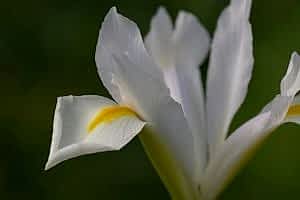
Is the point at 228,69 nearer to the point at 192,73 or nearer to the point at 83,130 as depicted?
the point at 192,73

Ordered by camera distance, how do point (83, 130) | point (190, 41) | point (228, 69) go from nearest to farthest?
point (83, 130)
point (228, 69)
point (190, 41)

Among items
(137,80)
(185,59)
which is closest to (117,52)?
(137,80)

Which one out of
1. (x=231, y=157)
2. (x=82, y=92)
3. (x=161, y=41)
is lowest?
(x=82, y=92)

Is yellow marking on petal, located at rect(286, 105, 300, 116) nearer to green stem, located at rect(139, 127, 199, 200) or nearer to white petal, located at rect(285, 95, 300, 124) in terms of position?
white petal, located at rect(285, 95, 300, 124)

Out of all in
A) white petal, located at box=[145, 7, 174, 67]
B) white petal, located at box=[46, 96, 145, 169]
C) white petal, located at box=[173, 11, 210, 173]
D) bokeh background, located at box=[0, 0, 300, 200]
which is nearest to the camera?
white petal, located at box=[46, 96, 145, 169]

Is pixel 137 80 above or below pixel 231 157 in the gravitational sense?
above

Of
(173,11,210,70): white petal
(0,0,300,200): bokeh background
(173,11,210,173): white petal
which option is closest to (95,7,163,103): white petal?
(173,11,210,173): white petal
